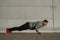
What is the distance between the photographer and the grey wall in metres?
1.21

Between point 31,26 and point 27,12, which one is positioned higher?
point 27,12

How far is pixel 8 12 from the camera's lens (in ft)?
4.02

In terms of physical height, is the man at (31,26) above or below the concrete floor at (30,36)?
above

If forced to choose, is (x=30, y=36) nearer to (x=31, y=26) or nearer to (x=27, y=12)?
(x=31, y=26)

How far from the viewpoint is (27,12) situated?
48.2 inches

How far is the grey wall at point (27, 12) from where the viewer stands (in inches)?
47.8

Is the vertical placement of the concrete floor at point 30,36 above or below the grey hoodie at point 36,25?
below

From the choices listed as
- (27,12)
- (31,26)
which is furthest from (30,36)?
(27,12)

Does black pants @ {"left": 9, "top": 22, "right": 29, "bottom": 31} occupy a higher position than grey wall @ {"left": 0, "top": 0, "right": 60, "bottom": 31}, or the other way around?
grey wall @ {"left": 0, "top": 0, "right": 60, "bottom": 31}

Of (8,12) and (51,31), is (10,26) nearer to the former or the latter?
(8,12)

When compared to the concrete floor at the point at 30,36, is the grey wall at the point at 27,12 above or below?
above

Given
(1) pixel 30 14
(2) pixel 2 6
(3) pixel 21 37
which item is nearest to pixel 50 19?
(1) pixel 30 14

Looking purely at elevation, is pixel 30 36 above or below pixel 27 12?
below

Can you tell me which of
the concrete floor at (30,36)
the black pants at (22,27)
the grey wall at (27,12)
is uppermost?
the grey wall at (27,12)
